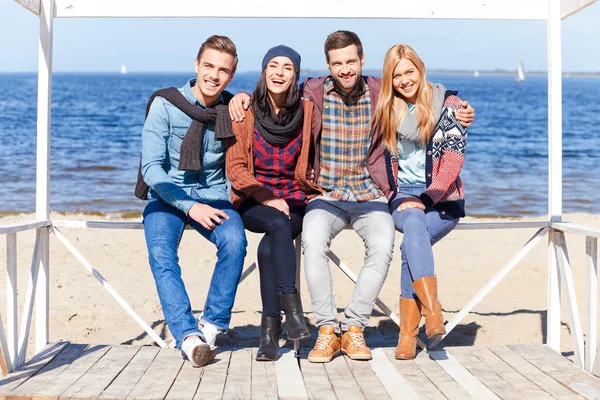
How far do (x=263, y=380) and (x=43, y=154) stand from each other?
185cm

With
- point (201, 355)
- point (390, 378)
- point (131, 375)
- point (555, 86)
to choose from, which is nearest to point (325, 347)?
point (390, 378)

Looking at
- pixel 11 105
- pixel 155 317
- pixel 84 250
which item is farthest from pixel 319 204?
pixel 11 105

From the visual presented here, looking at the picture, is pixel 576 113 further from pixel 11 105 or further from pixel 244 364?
pixel 244 364

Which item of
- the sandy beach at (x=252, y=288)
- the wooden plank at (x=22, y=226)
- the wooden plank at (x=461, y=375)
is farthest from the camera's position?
the sandy beach at (x=252, y=288)

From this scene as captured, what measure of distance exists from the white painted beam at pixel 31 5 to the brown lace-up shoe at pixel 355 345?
7.88 ft

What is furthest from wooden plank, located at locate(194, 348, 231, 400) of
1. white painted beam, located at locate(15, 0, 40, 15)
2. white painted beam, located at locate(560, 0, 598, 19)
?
white painted beam, located at locate(560, 0, 598, 19)

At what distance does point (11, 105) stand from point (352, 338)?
33.5 meters

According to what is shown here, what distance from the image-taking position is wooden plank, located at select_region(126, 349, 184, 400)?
347 centimetres

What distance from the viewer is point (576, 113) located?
117 feet

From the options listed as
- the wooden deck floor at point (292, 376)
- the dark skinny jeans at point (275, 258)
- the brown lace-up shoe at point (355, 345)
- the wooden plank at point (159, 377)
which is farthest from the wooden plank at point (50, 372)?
the brown lace-up shoe at point (355, 345)

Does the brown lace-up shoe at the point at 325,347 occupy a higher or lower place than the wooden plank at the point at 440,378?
higher

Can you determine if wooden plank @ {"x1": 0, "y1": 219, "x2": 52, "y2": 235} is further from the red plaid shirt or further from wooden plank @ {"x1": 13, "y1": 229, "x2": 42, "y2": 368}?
the red plaid shirt

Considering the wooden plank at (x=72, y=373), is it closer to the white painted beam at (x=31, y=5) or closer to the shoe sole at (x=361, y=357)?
the shoe sole at (x=361, y=357)

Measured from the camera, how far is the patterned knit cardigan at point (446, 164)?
430cm
